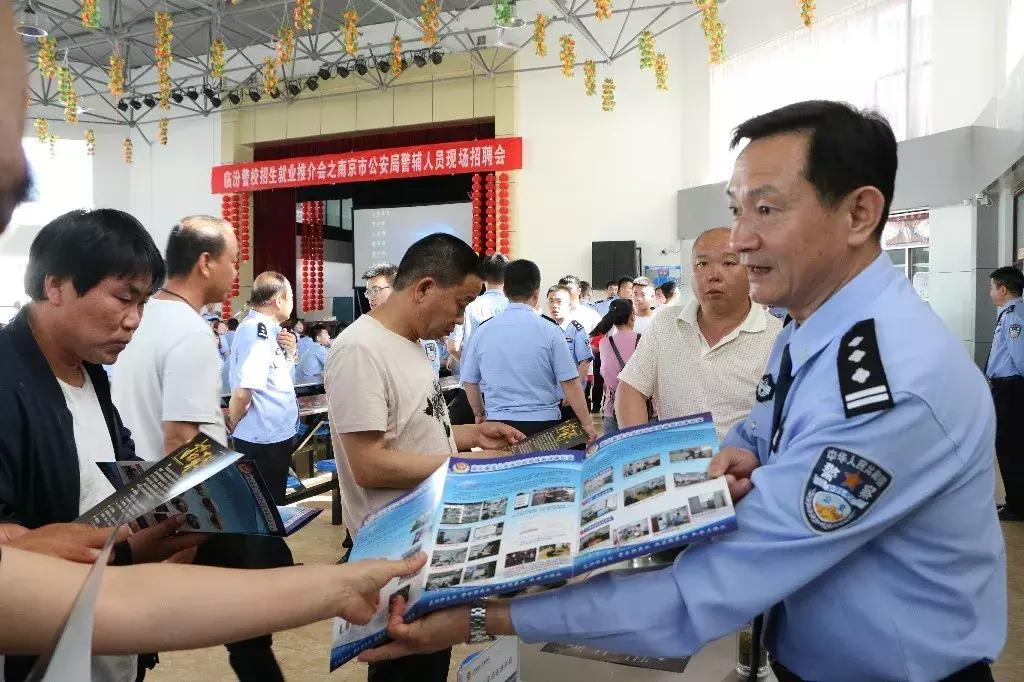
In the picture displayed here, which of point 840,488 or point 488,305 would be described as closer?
point 840,488

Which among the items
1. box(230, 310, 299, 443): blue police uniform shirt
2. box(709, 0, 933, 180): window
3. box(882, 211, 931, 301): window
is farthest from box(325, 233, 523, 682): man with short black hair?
box(882, 211, 931, 301): window

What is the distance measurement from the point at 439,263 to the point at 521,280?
1.81 meters

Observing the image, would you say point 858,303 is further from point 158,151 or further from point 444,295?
point 158,151

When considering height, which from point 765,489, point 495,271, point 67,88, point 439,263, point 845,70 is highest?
point 845,70

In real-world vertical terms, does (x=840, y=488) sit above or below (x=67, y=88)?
below

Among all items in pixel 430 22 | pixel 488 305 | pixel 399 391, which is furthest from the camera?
pixel 430 22

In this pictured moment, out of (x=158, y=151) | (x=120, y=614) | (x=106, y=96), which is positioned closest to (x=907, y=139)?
(x=120, y=614)

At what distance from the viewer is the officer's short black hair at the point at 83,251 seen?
1387 millimetres

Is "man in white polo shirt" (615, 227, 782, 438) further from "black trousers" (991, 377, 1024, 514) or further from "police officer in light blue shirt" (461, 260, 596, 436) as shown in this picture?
"black trousers" (991, 377, 1024, 514)

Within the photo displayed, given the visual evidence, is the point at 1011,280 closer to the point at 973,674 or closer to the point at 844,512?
the point at 973,674

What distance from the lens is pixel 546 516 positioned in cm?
98

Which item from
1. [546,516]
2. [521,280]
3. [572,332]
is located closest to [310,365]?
[572,332]

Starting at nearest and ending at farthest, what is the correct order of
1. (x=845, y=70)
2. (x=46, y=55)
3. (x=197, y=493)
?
(x=197, y=493), (x=46, y=55), (x=845, y=70)

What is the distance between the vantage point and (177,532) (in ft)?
4.38
